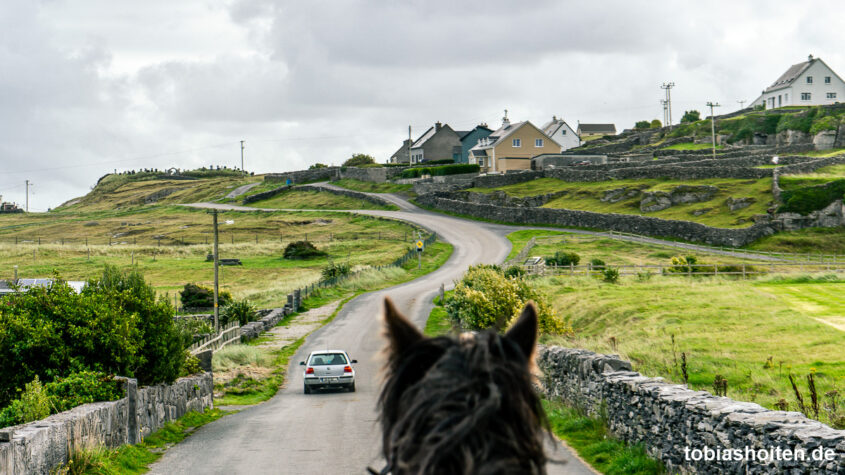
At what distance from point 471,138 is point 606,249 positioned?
71113mm

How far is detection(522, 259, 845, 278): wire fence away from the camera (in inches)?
1829

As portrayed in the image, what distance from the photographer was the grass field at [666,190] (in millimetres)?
67438

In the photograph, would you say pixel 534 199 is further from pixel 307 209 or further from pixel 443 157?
pixel 443 157

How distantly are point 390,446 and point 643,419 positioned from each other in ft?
35.3

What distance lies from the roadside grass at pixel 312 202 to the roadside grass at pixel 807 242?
49758mm

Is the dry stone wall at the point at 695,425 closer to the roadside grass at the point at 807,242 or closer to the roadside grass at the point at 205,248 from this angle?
the roadside grass at the point at 205,248

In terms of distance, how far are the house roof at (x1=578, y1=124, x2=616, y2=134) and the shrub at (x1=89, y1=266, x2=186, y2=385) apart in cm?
16507

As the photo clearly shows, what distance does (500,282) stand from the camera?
30.3 m

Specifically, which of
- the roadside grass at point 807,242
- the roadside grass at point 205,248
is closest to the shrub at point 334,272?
the roadside grass at point 205,248

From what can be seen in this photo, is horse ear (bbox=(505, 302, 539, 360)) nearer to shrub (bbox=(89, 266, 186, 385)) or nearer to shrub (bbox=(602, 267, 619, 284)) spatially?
shrub (bbox=(89, 266, 186, 385))

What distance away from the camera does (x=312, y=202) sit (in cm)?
11875

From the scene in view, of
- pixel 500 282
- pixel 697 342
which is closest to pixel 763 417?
pixel 697 342

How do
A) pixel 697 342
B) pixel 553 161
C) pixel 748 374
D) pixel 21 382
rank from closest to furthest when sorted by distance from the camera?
pixel 21 382 → pixel 748 374 → pixel 697 342 → pixel 553 161

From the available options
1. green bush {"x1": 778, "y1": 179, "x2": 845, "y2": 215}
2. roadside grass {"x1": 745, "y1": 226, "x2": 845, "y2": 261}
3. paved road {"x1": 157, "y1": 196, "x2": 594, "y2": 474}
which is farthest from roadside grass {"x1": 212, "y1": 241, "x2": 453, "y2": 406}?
green bush {"x1": 778, "y1": 179, "x2": 845, "y2": 215}
